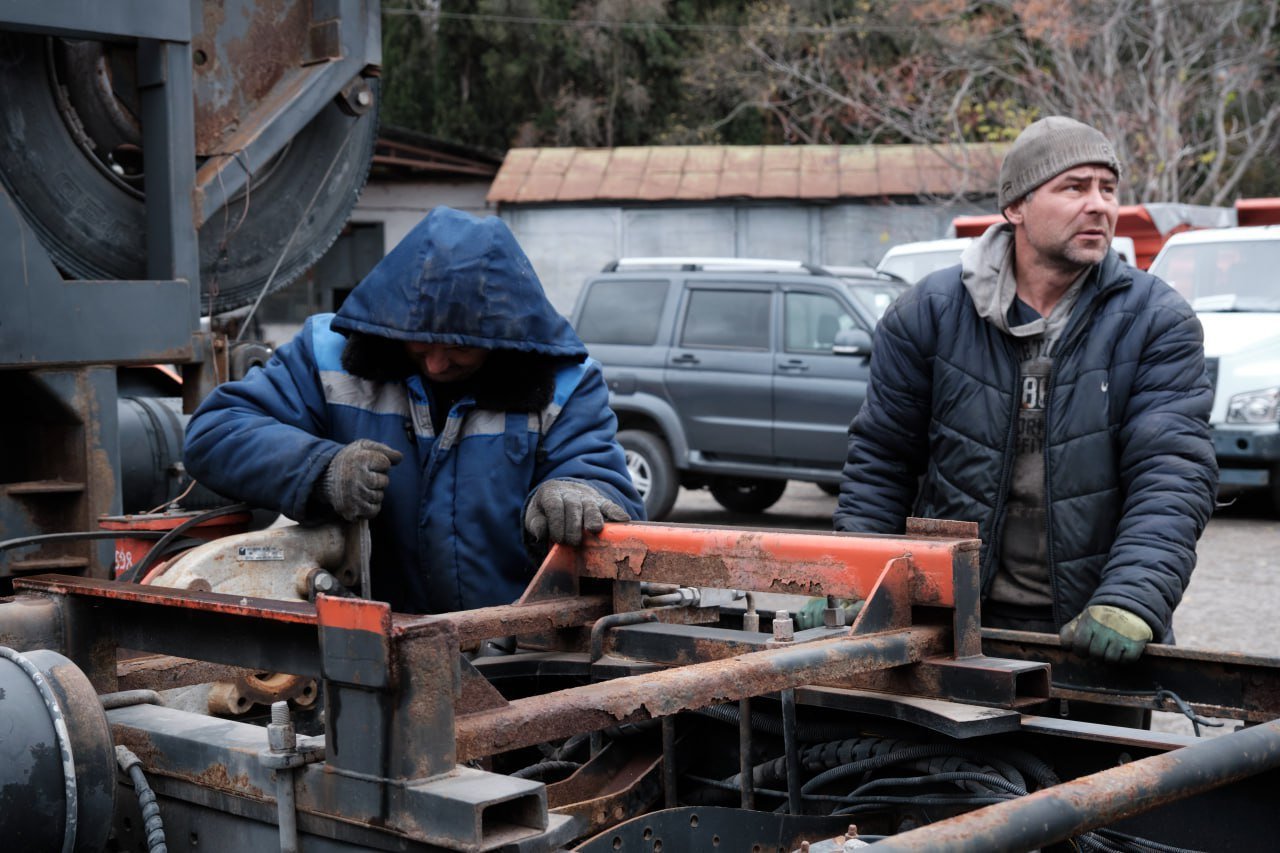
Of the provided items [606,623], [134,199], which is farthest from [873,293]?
[606,623]

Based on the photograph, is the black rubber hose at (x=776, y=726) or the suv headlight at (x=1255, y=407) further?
the suv headlight at (x=1255, y=407)

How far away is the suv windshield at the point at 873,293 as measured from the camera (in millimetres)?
11398

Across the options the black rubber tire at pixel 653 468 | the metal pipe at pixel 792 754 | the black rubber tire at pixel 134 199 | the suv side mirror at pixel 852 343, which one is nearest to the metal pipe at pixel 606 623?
the metal pipe at pixel 792 754

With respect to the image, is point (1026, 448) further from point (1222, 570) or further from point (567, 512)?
point (1222, 570)

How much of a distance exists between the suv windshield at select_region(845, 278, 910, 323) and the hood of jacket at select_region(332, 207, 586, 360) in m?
8.40

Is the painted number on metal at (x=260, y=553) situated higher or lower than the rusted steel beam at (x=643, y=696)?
higher

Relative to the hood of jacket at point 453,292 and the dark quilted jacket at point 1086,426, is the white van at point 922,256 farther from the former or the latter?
the hood of jacket at point 453,292

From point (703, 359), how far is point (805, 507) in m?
1.86

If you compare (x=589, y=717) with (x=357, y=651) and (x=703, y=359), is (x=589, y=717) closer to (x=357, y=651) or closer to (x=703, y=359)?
(x=357, y=651)

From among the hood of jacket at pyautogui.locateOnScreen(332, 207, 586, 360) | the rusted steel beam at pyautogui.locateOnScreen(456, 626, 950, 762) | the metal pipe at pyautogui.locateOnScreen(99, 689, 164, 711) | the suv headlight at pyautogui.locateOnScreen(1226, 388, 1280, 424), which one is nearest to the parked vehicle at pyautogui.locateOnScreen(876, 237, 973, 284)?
the suv headlight at pyautogui.locateOnScreen(1226, 388, 1280, 424)

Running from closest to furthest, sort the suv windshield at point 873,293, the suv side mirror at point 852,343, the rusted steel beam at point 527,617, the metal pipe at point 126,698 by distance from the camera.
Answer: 1. the metal pipe at point 126,698
2. the rusted steel beam at point 527,617
3. the suv side mirror at point 852,343
4. the suv windshield at point 873,293

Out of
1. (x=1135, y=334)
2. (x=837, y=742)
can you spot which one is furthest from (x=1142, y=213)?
(x=837, y=742)

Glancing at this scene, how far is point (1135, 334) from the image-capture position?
3.29 meters

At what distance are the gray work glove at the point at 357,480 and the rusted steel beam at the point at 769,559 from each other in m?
0.38
